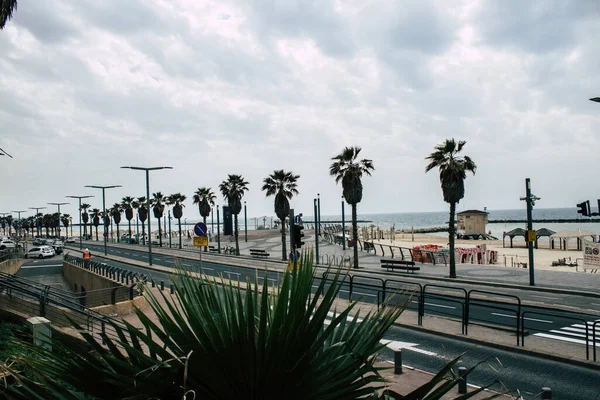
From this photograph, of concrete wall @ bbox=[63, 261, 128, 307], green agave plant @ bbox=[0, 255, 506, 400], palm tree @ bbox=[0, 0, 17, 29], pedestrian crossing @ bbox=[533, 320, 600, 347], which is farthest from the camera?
concrete wall @ bbox=[63, 261, 128, 307]

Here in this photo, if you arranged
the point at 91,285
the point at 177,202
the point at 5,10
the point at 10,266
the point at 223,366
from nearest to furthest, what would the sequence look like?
1. the point at 223,366
2. the point at 5,10
3. the point at 91,285
4. the point at 10,266
5. the point at 177,202

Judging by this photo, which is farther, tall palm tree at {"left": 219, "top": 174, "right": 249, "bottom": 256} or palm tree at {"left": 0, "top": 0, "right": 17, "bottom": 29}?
tall palm tree at {"left": 219, "top": 174, "right": 249, "bottom": 256}

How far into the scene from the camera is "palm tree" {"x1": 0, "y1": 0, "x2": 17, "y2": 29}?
10684 millimetres

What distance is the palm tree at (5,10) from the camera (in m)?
10.7

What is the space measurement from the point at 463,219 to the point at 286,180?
6373 centimetres

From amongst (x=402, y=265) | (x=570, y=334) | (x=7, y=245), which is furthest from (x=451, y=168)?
(x=7, y=245)

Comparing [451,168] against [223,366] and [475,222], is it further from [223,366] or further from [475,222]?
[475,222]

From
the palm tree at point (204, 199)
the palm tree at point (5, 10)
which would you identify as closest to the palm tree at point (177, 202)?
the palm tree at point (204, 199)

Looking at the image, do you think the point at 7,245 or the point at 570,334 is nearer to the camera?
the point at 570,334

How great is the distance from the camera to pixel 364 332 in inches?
130

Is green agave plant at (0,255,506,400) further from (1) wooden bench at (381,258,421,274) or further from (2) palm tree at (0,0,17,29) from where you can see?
(1) wooden bench at (381,258,421,274)

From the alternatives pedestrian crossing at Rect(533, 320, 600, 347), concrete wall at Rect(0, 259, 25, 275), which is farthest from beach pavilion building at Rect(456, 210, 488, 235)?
pedestrian crossing at Rect(533, 320, 600, 347)

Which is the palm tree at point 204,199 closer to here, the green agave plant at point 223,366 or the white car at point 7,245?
the white car at point 7,245

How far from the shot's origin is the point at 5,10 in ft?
35.3
